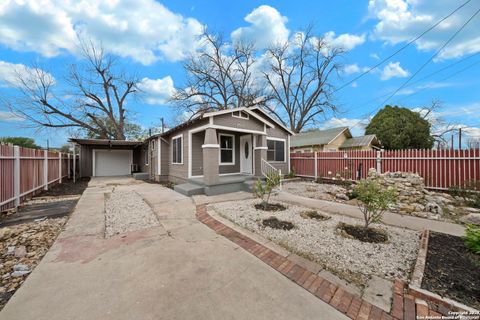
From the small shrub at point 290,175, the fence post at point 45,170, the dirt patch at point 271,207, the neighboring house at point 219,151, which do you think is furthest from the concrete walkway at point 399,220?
the fence post at point 45,170

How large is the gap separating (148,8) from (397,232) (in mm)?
11837

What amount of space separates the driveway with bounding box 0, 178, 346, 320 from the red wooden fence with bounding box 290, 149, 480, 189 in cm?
895

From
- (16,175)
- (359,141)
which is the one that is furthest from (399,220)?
(359,141)

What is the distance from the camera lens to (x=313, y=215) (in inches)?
194

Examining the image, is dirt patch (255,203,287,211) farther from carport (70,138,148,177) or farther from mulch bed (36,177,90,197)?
carport (70,138,148,177)

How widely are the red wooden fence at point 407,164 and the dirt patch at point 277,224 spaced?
745 centimetres

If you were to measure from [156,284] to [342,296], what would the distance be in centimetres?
215

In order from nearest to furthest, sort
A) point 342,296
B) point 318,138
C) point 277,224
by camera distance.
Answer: point 342,296 → point 277,224 → point 318,138

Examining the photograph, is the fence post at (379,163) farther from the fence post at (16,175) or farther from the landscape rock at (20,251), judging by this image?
the fence post at (16,175)

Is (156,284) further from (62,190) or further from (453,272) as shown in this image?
(62,190)

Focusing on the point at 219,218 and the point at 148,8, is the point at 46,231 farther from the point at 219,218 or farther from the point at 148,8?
the point at 148,8

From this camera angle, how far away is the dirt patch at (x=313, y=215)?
15.4ft

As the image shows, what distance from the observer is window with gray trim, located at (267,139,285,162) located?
1160 centimetres

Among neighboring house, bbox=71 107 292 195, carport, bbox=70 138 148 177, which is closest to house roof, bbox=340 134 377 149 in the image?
neighboring house, bbox=71 107 292 195
